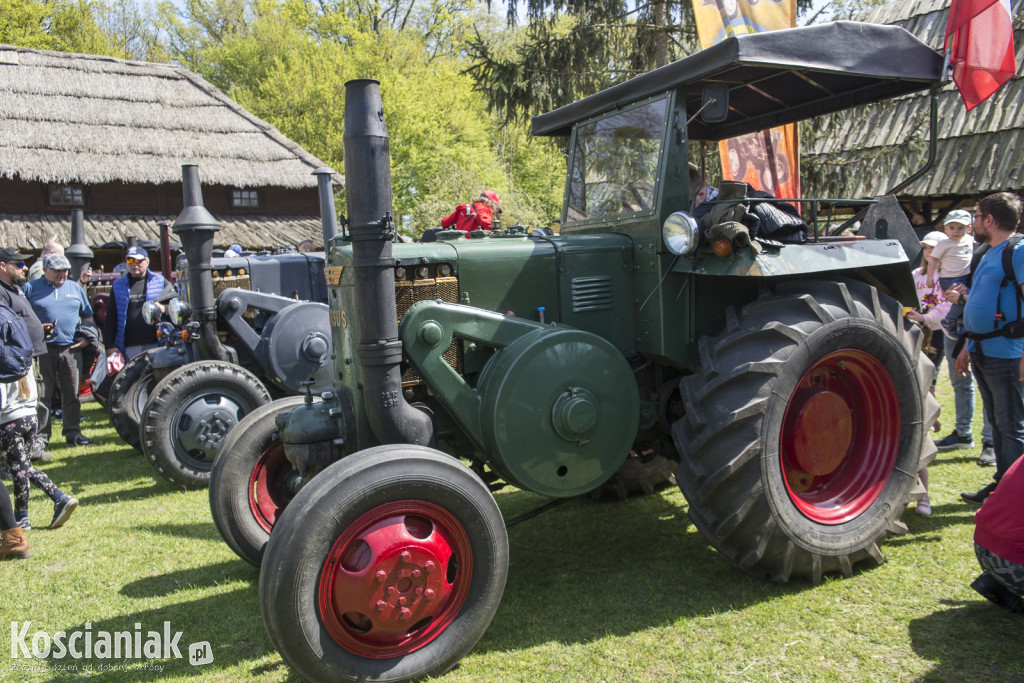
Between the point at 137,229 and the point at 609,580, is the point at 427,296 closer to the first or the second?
the point at 609,580

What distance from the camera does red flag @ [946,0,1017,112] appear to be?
4.80 meters

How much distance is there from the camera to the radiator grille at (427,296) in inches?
147

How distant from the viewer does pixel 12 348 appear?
17.0 feet

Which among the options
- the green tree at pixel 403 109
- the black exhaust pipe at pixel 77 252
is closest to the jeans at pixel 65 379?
the black exhaust pipe at pixel 77 252

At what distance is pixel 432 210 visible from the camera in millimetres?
20984

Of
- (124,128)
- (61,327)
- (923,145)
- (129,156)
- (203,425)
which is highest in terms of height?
(124,128)

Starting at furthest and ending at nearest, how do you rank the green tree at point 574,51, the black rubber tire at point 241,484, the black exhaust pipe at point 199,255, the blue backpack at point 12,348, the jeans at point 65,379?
the green tree at point 574,51 → the jeans at point 65,379 → the black exhaust pipe at point 199,255 → the blue backpack at point 12,348 → the black rubber tire at point 241,484

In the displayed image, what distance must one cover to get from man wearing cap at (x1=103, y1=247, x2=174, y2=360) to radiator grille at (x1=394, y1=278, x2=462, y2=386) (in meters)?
6.36

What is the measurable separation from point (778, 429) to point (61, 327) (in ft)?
25.8

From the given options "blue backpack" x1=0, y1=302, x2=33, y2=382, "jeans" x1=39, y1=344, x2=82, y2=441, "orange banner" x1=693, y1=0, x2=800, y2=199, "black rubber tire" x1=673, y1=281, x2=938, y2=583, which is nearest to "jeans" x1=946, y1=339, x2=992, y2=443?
"orange banner" x1=693, y1=0, x2=800, y2=199

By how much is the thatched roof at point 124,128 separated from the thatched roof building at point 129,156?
2 centimetres

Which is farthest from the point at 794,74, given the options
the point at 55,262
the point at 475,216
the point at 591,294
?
the point at 55,262

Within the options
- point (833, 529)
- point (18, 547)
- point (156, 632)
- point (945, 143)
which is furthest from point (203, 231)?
point (945, 143)

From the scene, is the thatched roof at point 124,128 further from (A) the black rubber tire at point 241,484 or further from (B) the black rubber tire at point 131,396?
(A) the black rubber tire at point 241,484
